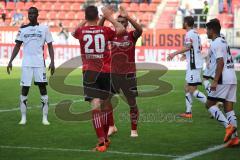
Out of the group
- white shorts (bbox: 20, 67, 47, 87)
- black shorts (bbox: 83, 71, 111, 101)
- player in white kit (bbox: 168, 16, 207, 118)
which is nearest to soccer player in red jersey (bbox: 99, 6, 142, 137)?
black shorts (bbox: 83, 71, 111, 101)

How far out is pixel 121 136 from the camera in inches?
467

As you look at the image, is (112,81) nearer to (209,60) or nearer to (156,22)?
(209,60)

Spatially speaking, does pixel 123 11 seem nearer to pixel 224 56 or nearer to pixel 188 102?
pixel 224 56

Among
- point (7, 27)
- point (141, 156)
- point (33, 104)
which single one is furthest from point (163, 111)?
point (7, 27)

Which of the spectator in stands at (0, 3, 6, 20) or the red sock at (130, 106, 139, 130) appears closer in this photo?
the red sock at (130, 106, 139, 130)

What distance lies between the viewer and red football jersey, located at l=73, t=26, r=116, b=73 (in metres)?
10.3

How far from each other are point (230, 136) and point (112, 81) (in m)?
2.42

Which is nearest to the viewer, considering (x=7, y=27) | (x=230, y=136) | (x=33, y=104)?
(x=230, y=136)

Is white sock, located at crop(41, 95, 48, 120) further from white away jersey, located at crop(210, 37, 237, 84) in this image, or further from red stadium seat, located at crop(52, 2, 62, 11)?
red stadium seat, located at crop(52, 2, 62, 11)

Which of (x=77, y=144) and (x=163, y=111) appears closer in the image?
(x=77, y=144)

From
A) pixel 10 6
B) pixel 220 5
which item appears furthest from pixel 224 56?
pixel 10 6

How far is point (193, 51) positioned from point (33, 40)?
3747mm

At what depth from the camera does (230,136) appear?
1075cm

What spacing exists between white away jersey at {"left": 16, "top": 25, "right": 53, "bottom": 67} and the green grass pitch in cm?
131
